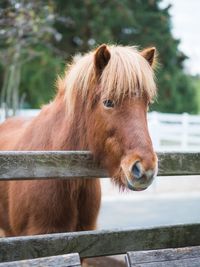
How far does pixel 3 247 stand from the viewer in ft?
8.71

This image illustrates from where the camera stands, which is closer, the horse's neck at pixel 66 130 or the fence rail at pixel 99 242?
the fence rail at pixel 99 242

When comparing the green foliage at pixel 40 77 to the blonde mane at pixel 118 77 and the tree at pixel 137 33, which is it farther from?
the blonde mane at pixel 118 77

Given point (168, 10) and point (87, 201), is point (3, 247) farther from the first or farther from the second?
point (168, 10)

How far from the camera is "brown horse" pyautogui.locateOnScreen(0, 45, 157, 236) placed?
116 inches

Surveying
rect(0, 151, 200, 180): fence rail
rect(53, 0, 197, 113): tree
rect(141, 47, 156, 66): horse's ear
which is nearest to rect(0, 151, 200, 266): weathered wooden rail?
rect(0, 151, 200, 180): fence rail

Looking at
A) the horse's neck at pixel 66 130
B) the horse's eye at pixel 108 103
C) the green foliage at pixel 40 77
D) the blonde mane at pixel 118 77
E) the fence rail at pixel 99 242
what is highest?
the green foliage at pixel 40 77

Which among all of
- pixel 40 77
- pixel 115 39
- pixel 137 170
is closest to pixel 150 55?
pixel 137 170

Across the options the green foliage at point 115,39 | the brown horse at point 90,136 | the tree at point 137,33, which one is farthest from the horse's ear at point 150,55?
the tree at point 137,33

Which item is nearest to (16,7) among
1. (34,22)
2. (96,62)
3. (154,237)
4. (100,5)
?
(34,22)

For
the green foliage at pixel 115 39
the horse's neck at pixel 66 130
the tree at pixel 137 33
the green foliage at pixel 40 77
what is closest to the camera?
the horse's neck at pixel 66 130

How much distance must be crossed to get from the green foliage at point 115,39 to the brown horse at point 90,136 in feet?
63.8

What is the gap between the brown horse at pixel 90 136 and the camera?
2959mm

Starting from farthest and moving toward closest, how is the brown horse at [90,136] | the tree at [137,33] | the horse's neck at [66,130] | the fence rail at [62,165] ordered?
the tree at [137,33]
the horse's neck at [66,130]
the brown horse at [90,136]
the fence rail at [62,165]

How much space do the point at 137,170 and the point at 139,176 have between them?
0.15ft
